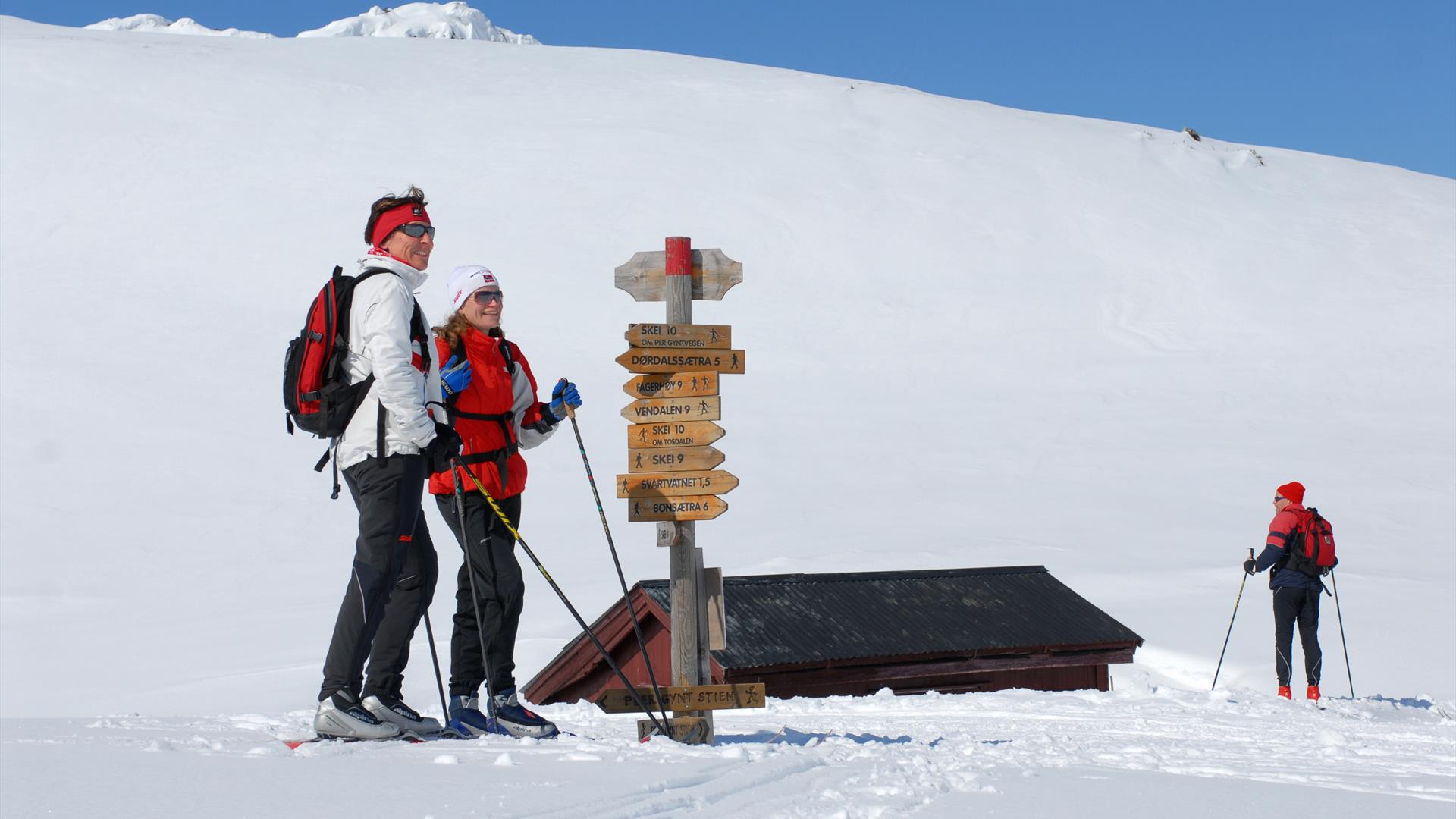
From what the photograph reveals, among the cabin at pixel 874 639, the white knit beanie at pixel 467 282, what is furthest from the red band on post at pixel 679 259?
the cabin at pixel 874 639

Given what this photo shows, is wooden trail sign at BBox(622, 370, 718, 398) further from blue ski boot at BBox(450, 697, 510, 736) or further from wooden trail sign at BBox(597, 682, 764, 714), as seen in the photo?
blue ski boot at BBox(450, 697, 510, 736)

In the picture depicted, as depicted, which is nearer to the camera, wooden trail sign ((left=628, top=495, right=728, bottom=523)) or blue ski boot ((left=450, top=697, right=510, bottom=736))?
blue ski boot ((left=450, top=697, right=510, bottom=736))

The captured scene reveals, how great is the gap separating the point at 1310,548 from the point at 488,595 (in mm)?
7775

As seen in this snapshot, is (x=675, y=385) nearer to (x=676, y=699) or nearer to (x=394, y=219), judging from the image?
(x=676, y=699)

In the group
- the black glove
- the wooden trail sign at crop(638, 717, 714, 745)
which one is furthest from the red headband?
the wooden trail sign at crop(638, 717, 714, 745)

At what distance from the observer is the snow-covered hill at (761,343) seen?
17234 mm

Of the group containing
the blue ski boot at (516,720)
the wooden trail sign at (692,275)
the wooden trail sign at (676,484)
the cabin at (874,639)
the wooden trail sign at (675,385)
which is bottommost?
the blue ski boot at (516,720)

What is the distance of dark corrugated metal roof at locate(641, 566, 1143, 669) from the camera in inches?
424

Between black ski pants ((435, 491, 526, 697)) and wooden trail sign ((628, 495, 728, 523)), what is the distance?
29.1 inches

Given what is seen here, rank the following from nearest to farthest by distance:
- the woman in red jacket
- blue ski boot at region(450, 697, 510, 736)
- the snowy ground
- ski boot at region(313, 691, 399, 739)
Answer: the snowy ground, ski boot at region(313, 691, 399, 739), blue ski boot at region(450, 697, 510, 736), the woman in red jacket

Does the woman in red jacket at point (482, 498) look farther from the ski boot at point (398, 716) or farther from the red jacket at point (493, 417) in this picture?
the ski boot at point (398, 716)

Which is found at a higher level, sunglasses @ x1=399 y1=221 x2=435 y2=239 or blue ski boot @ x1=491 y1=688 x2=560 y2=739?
sunglasses @ x1=399 y1=221 x2=435 y2=239

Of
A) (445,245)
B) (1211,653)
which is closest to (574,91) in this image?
(445,245)

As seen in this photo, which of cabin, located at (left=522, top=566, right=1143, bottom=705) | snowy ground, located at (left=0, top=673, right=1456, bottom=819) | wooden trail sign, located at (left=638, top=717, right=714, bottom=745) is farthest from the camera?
cabin, located at (left=522, top=566, right=1143, bottom=705)
